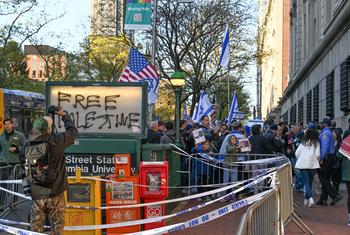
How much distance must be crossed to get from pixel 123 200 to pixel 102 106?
2.53 m

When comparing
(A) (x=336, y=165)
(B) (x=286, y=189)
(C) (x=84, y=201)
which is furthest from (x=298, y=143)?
(C) (x=84, y=201)

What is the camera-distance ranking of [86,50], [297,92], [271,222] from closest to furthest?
[271,222] → [297,92] → [86,50]

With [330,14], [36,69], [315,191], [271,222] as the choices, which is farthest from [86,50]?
[36,69]

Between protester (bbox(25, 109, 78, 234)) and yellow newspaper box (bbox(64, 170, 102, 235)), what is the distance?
1.47m

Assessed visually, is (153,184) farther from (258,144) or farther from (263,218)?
(258,144)

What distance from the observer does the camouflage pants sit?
639 centimetres

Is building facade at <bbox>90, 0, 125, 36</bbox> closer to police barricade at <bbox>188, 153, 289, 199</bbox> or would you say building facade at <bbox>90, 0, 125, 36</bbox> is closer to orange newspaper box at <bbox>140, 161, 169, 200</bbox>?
police barricade at <bbox>188, 153, 289, 199</bbox>

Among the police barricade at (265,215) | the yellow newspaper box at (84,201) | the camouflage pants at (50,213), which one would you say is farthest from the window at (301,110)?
the camouflage pants at (50,213)

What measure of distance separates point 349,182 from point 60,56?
155ft

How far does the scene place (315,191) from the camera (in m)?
15.2

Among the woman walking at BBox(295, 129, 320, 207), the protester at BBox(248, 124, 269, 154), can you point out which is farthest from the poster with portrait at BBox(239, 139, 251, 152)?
the woman walking at BBox(295, 129, 320, 207)

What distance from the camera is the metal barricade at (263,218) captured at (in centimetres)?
418

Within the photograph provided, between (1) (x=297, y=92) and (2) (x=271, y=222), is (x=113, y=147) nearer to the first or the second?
(2) (x=271, y=222)

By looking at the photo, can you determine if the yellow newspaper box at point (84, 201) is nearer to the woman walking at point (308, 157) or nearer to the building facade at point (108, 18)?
the woman walking at point (308, 157)
